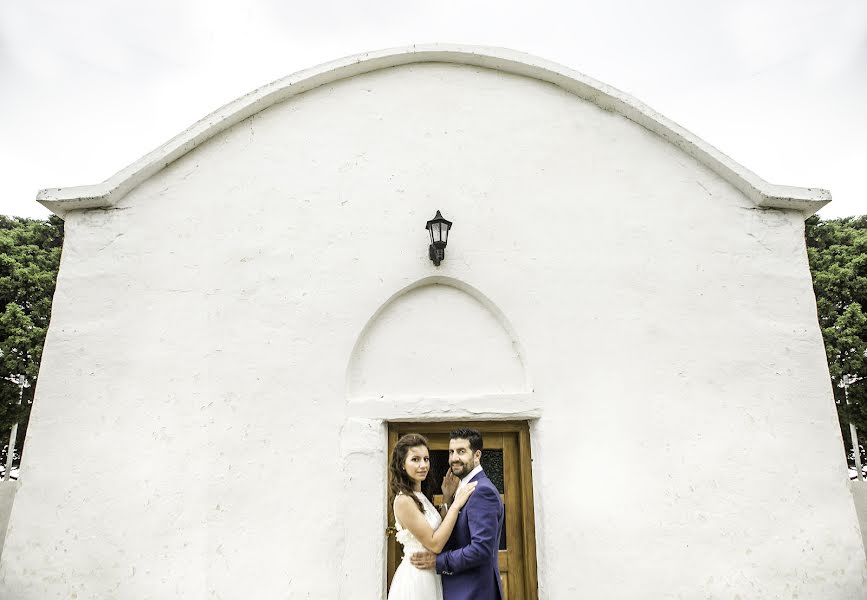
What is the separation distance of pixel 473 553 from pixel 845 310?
15169 millimetres

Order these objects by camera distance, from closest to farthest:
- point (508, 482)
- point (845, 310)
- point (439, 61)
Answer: point (508, 482) → point (439, 61) → point (845, 310)

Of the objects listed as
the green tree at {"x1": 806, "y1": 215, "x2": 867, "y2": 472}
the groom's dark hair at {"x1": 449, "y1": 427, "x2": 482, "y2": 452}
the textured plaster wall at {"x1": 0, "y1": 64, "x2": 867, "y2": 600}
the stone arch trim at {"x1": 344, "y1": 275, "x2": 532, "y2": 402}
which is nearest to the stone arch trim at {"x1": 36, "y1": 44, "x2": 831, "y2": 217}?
the textured plaster wall at {"x1": 0, "y1": 64, "x2": 867, "y2": 600}

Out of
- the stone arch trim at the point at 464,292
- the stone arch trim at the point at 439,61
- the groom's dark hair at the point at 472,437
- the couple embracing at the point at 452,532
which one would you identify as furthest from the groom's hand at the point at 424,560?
the stone arch trim at the point at 439,61

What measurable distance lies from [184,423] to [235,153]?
238 centimetres

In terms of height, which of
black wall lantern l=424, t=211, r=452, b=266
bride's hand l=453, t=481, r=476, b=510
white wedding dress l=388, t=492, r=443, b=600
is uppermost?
black wall lantern l=424, t=211, r=452, b=266

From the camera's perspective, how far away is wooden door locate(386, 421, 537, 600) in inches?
158

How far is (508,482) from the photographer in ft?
13.9

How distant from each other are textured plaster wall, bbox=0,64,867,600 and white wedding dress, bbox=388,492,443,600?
81 centimetres

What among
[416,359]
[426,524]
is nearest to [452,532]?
[426,524]

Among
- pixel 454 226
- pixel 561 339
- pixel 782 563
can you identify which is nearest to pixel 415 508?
pixel 561 339

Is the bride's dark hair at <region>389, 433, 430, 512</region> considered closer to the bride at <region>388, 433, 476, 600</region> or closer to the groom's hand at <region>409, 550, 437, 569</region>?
the bride at <region>388, 433, 476, 600</region>

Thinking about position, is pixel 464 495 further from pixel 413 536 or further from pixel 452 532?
pixel 413 536

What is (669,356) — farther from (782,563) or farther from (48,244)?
(48,244)

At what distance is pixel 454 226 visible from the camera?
4.52m
